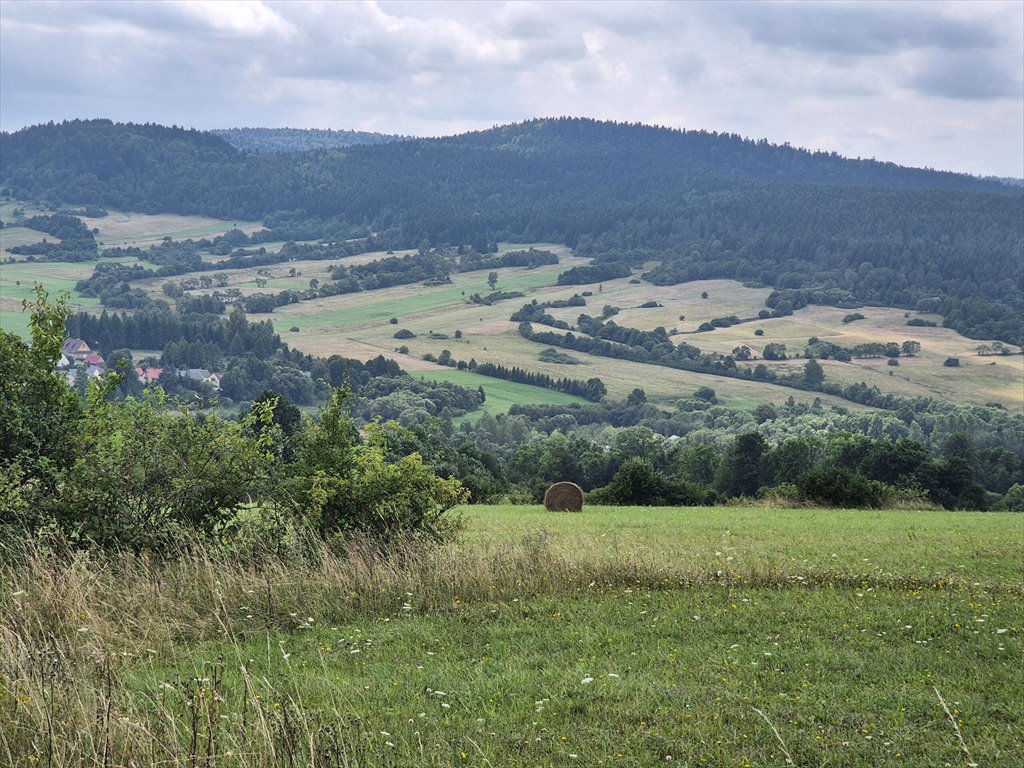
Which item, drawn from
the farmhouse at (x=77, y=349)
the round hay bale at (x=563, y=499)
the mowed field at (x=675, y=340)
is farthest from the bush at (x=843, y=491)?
the farmhouse at (x=77, y=349)

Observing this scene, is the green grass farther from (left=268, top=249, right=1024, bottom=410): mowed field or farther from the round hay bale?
the round hay bale

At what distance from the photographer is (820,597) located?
13.5 metres

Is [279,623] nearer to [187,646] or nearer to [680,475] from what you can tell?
[187,646]

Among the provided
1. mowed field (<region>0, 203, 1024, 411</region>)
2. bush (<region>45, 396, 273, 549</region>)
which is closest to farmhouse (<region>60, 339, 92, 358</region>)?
mowed field (<region>0, 203, 1024, 411</region>)

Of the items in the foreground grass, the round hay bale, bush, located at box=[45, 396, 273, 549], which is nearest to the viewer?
the foreground grass

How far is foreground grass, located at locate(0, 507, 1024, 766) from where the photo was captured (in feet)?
27.1

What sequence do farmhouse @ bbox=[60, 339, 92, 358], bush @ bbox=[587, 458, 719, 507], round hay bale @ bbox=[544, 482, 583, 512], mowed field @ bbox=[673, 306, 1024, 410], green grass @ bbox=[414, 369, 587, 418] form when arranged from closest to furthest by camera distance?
round hay bale @ bbox=[544, 482, 583, 512] < bush @ bbox=[587, 458, 719, 507] < green grass @ bbox=[414, 369, 587, 418] < farmhouse @ bbox=[60, 339, 92, 358] < mowed field @ bbox=[673, 306, 1024, 410]

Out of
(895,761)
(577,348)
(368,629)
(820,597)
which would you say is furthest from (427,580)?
(577,348)

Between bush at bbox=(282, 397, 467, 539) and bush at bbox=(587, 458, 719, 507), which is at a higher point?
bush at bbox=(282, 397, 467, 539)

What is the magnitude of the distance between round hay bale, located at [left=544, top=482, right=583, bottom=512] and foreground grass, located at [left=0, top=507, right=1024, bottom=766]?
2013 centimetres

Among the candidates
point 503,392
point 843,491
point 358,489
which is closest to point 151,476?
point 358,489

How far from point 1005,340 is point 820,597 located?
560 feet

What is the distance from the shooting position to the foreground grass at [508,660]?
8258 millimetres

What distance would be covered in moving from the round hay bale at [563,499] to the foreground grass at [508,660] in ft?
66.0
